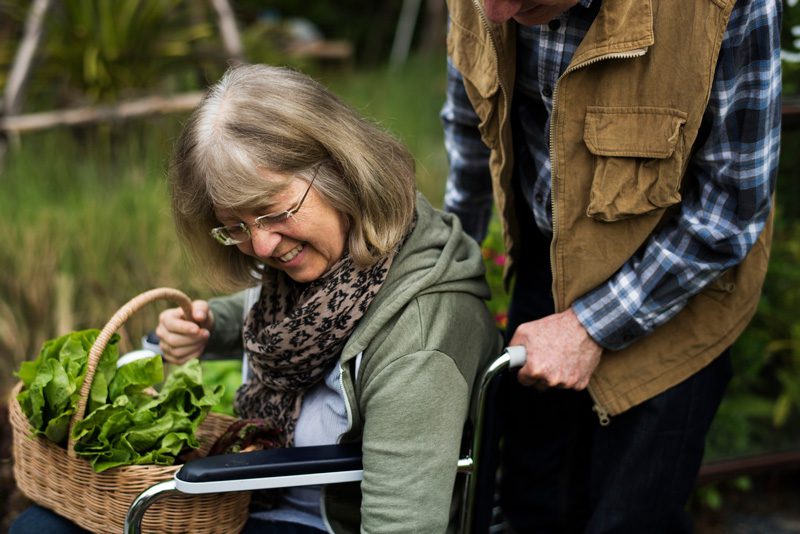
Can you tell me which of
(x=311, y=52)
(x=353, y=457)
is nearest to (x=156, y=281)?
(x=353, y=457)

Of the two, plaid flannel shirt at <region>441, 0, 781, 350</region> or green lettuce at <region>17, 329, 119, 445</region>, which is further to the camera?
green lettuce at <region>17, 329, 119, 445</region>

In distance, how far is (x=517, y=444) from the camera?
2.48 metres

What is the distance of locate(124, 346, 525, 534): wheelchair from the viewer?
5.67ft

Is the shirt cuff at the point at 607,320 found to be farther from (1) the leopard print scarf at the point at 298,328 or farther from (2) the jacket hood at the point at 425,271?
(1) the leopard print scarf at the point at 298,328

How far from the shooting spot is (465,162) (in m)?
2.41

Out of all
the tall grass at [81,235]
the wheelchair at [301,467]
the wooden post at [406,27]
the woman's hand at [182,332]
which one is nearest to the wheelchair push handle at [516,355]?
the wheelchair at [301,467]

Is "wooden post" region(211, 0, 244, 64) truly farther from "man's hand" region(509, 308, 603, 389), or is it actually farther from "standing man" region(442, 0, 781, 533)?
"man's hand" region(509, 308, 603, 389)

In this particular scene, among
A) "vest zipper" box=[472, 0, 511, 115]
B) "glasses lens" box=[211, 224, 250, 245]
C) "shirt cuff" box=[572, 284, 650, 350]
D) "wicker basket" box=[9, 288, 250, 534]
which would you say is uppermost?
"vest zipper" box=[472, 0, 511, 115]

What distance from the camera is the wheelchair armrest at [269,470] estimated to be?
67.7 inches

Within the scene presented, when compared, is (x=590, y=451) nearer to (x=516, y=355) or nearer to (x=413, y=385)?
(x=516, y=355)

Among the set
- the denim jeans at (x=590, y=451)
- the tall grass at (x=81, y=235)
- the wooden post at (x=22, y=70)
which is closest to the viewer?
the denim jeans at (x=590, y=451)

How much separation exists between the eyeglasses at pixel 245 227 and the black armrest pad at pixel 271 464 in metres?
0.45

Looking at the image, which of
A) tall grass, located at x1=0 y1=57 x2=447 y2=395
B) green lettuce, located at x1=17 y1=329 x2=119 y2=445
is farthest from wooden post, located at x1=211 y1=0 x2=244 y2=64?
green lettuce, located at x1=17 y1=329 x2=119 y2=445

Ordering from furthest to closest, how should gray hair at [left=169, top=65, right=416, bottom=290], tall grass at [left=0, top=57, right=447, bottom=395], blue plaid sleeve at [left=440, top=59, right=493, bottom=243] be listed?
tall grass at [left=0, top=57, right=447, bottom=395] < blue plaid sleeve at [left=440, top=59, right=493, bottom=243] < gray hair at [left=169, top=65, right=416, bottom=290]
